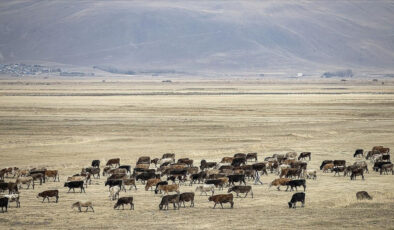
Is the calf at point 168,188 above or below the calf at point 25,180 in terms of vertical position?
below

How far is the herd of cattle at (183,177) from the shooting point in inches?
822

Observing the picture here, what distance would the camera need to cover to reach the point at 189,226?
1841 centimetres

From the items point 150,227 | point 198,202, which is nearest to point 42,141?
point 198,202

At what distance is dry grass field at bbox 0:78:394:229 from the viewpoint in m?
19.2

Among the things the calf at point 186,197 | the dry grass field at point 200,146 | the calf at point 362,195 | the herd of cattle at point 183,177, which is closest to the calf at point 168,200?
the herd of cattle at point 183,177

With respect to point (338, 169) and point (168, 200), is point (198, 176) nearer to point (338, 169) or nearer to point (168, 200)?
point (168, 200)

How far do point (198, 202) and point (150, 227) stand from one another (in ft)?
12.0

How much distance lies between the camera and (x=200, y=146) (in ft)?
124

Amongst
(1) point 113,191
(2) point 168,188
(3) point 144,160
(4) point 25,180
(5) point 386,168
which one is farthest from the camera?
(3) point 144,160

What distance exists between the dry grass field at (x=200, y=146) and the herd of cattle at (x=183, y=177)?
341 mm

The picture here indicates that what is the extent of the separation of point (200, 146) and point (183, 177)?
11878mm

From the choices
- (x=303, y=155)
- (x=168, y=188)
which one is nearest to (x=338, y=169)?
(x=303, y=155)

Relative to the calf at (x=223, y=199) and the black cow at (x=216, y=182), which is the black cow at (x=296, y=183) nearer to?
the black cow at (x=216, y=182)

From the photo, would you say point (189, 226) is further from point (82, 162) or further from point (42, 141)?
point (42, 141)
